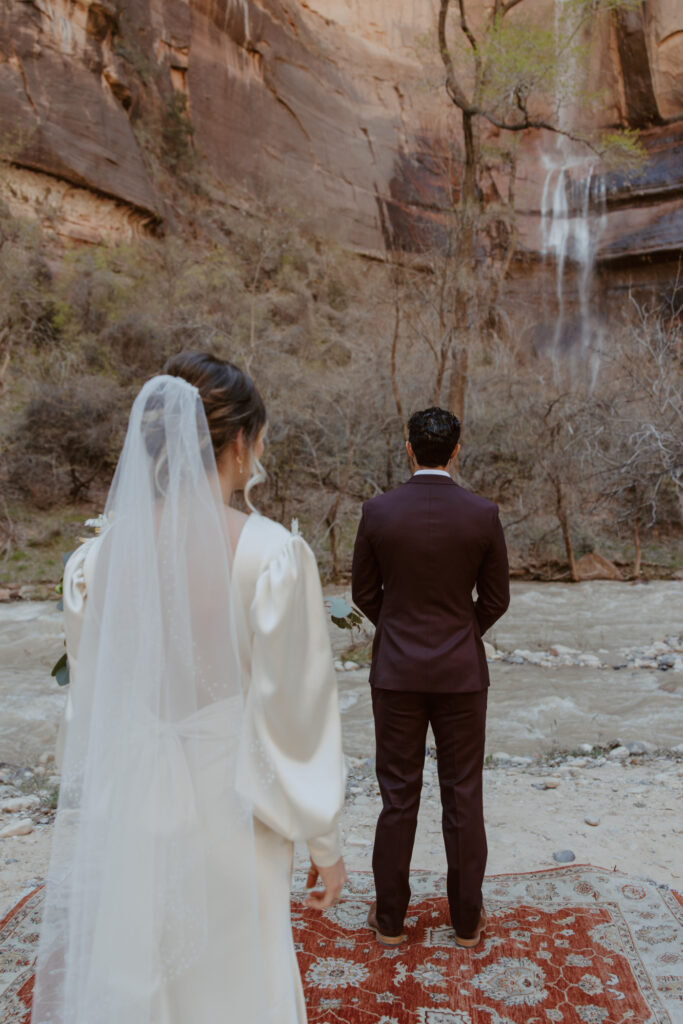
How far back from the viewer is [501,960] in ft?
7.77

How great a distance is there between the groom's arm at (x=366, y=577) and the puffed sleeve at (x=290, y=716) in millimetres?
925

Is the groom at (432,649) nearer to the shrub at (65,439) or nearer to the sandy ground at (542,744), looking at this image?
the sandy ground at (542,744)

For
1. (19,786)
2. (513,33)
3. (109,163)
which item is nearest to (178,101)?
(109,163)

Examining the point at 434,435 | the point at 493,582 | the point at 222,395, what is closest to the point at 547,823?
the point at 493,582

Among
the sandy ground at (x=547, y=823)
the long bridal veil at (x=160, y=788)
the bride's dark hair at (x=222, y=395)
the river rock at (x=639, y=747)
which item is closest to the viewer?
the long bridal veil at (x=160, y=788)

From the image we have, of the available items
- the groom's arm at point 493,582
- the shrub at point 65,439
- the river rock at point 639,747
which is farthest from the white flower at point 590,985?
the shrub at point 65,439

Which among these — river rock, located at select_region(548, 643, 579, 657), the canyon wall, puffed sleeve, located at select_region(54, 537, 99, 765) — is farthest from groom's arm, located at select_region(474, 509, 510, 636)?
the canyon wall

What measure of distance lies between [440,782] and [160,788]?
1.17 m

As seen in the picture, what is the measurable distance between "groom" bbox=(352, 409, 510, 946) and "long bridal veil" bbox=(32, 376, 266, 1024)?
964 mm

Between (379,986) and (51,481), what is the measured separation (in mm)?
14960

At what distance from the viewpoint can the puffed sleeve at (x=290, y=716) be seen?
140cm

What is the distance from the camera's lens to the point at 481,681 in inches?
90.3

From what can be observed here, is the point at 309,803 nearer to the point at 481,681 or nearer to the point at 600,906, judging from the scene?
the point at 481,681

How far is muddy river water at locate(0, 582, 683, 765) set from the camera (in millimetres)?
5750
